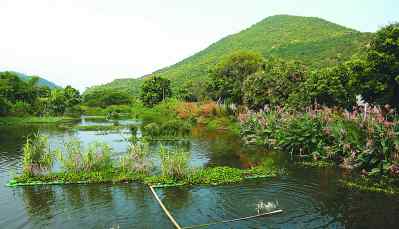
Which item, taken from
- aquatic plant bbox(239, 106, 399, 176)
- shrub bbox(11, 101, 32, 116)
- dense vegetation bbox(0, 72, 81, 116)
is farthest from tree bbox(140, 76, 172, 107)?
aquatic plant bbox(239, 106, 399, 176)

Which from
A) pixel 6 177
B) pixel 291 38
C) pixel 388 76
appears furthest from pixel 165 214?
pixel 291 38

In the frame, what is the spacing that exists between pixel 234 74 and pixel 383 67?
21.4 metres

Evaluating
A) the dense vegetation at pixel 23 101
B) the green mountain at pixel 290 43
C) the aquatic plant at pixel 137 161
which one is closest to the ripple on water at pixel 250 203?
the aquatic plant at pixel 137 161

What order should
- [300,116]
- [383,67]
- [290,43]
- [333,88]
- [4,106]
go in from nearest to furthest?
[383,67], [300,116], [333,88], [4,106], [290,43]

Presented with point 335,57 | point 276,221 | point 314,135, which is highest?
point 335,57

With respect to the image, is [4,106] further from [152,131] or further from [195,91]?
[152,131]

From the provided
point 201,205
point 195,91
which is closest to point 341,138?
point 201,205

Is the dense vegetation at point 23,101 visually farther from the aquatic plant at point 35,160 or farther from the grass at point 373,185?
the grass at point 373,185

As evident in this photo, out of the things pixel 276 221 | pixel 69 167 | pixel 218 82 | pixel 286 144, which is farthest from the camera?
pixel 218 82

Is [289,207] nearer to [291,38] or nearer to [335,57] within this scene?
[335,57]

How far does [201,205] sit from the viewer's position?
10.9m

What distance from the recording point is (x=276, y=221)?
31.8ft

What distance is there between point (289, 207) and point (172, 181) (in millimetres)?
4117

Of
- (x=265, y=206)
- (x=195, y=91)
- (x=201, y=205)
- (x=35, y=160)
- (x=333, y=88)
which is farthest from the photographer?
(x=195, y=91)
